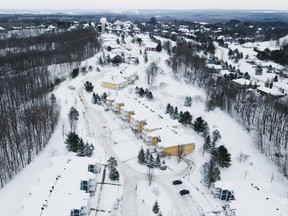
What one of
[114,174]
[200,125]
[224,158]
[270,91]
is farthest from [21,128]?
[270,91]

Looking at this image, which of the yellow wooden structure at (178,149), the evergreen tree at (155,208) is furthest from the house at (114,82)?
the evergreen tree at (155,208)

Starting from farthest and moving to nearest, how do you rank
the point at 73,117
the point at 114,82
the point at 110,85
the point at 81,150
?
the point at 110,85 < the point at 114,82 < the point at 73,117 < the point at 81,150

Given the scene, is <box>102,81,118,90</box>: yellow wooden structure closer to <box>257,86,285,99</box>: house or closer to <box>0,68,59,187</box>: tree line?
<box>0,68,59,187</box>: tree line

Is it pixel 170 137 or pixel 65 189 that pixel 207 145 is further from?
pixel 65 189

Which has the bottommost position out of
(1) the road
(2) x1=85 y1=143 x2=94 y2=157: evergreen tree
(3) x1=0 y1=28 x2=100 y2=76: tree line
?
(1) the road

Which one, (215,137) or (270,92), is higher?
(270,92)

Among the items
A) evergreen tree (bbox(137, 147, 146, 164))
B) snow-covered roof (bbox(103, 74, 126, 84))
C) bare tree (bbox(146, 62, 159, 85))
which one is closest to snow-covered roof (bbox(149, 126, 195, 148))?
evergreen tree (bbox(137, 147, 146, 164))
